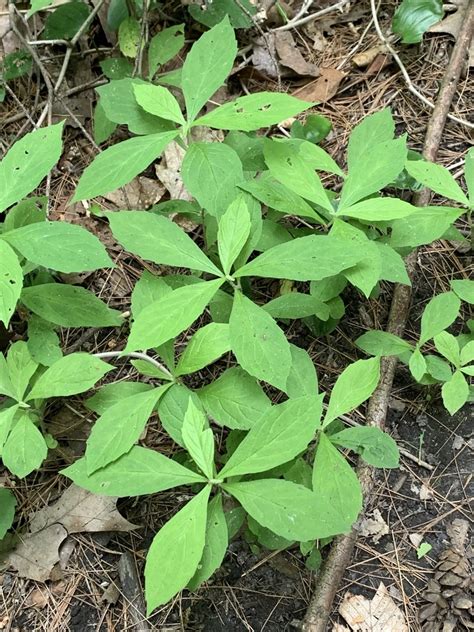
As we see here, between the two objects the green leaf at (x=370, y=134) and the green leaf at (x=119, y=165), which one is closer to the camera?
the green leaf at (x=119, y=165)

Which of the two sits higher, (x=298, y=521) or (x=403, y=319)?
(x=298, y=521)

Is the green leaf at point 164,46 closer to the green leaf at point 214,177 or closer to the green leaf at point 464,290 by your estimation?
the green leaf at point 214,177

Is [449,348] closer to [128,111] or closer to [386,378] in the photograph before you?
[386,378]

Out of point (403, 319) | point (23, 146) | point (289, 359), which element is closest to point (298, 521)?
point (289, 359)

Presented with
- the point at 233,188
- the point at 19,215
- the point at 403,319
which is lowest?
the point at 403,319

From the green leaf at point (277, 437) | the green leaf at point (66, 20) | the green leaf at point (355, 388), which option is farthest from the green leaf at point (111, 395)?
the green leaf at point (66, 20)

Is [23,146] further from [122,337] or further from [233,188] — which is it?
[122,337]
